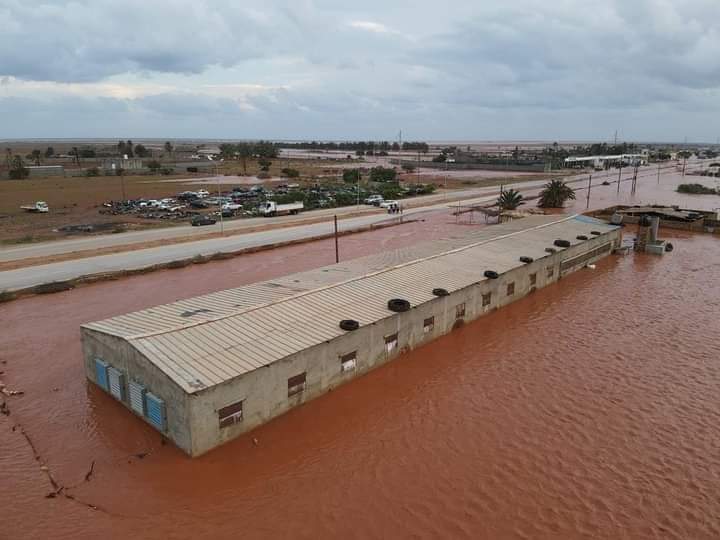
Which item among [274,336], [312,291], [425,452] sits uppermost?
[312,291]

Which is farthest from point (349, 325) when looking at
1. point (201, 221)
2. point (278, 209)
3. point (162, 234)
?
point (278, 209)

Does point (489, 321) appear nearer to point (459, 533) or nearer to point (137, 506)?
point (459, 533)

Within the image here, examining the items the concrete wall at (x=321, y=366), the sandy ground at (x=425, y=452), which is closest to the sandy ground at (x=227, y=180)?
the sandy ground at (x=425, y=452)

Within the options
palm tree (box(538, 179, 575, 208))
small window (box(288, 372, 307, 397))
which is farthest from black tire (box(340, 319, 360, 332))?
palm tree (box(538, 179, 575, 208))

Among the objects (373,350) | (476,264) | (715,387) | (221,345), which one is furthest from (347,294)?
(715,387)

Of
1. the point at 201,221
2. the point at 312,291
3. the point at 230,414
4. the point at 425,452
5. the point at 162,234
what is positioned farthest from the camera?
the point at 201,221

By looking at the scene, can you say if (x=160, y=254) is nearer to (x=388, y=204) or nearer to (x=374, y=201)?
(x=388, y=204)

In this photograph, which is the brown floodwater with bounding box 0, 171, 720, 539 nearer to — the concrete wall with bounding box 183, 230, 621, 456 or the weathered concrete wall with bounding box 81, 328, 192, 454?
the concrete wall with bounding box 183, 230, 621, 456
